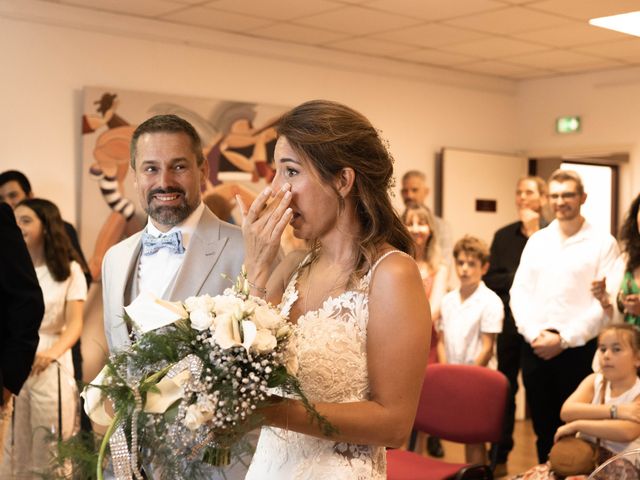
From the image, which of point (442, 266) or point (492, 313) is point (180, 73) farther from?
point (492, 313)

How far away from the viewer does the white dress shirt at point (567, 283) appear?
531 centimetres

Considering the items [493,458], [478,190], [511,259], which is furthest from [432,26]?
[493,458]

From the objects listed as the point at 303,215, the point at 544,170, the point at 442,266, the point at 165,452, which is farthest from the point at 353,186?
the point at 544,170

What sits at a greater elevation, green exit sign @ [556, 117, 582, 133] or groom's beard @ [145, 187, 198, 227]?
green exit sign @ [556, 117, 582, 133]

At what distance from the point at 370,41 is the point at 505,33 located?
1083 mm

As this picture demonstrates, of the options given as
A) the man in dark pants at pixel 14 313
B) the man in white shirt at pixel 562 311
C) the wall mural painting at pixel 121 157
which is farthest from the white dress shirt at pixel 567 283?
the man in dark pants at pixel 14 313

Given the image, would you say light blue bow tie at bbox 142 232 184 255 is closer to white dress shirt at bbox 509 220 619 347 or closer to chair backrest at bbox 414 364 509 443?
chair backrest at bbox 414 364 509 443

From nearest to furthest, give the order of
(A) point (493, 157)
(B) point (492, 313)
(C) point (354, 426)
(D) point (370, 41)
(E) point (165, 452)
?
(E) point (165, 452), (C) point (354, 426), (B) point (492, 313), (D) point (370, 41), (A) point (493, 157)

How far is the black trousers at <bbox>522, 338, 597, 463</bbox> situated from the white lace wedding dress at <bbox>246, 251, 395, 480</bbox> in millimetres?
3553

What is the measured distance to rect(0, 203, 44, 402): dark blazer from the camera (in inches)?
119

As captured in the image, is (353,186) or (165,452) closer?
(165,452)

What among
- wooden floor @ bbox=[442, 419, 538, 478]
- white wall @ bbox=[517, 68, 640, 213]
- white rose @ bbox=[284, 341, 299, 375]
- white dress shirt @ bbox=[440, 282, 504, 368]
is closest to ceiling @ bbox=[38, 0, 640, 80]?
white wall @ bbox=[517, 68, 640, 213]

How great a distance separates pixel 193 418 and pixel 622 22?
5686 millimetres

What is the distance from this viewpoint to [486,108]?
30.2ft
